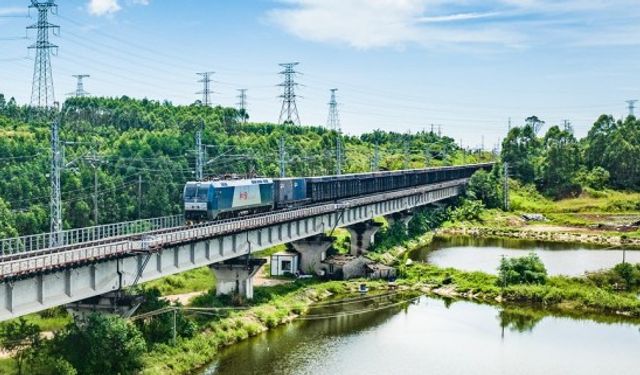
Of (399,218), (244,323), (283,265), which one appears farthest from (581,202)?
(244,323)

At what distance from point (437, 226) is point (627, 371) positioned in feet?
262

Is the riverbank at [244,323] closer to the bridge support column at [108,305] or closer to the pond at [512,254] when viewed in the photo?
the bridge support column at [108,305]

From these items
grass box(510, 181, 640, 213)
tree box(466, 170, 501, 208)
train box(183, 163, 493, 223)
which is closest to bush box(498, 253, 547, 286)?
train box(183, 163, 493, 223)

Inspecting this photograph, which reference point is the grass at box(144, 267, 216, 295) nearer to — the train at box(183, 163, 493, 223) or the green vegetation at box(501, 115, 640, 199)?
the train at box(183, 163, 493, 223)

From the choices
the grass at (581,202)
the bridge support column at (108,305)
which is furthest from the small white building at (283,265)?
the grass at (581,202)

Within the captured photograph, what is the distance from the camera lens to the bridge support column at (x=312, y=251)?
2984 inches

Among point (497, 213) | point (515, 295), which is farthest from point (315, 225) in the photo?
point (497, 213)

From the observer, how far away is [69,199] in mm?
95812

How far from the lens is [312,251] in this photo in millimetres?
76125

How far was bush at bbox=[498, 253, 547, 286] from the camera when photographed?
225ft

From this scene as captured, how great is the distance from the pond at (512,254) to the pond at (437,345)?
70.3ft

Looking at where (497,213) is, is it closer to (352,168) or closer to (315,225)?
(352,168)

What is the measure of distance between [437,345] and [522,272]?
810 inches

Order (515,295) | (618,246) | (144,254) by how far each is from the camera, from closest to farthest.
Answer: (144,254) → (515,295) → (618,246)
